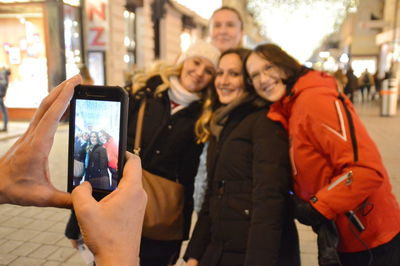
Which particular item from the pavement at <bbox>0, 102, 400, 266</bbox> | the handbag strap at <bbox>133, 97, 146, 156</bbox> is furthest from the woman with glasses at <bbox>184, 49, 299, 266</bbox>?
the pavement at <bbox>0, 102, 400, 266</bbox>

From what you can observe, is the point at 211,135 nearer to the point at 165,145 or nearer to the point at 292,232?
the point at 165,145

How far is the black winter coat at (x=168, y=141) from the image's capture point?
7.94ft

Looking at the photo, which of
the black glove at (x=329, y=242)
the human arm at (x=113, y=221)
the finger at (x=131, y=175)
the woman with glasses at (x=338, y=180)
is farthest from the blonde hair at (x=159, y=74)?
the human arm at (x=113, y=221)

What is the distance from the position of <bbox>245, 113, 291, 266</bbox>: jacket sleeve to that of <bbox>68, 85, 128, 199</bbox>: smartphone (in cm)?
103

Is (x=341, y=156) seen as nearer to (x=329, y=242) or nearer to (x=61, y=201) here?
(x=329, y=242)

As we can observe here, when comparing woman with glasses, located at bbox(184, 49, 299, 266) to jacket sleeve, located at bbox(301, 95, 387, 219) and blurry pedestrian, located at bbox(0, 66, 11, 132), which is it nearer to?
jacket sleeve, located at bbox(301, 95, 387, 219)

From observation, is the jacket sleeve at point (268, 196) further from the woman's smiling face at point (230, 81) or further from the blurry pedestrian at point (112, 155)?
the blurry pedestrian at point (112, 155)

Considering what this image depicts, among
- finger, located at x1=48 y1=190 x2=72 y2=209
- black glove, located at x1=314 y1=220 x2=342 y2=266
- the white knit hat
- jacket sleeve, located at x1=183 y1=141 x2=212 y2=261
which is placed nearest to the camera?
finger, located at x1=48 y1=190 x2=72 y2=209

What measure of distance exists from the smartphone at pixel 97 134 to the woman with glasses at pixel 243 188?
1.04 m

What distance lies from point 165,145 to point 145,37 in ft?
43.6

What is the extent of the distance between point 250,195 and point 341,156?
1.74 feet

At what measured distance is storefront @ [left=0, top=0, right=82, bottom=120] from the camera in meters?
11.9

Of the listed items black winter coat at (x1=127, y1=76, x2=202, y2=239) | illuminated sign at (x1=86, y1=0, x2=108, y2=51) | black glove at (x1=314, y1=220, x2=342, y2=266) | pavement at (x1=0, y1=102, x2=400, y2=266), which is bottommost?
pavement at (x1=0, y1=102, x2=400, y2=266)

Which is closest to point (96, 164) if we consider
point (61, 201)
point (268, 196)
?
point (61, 201)
